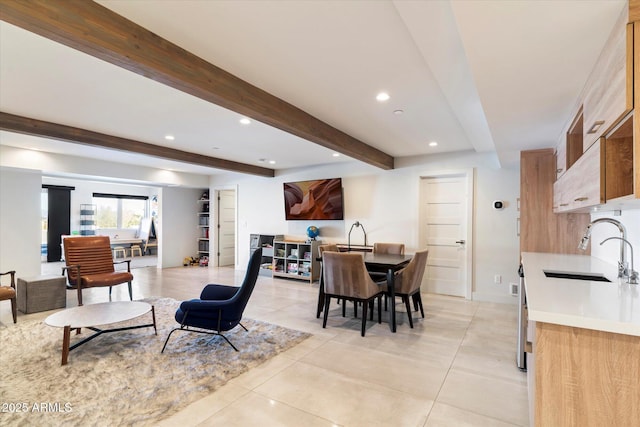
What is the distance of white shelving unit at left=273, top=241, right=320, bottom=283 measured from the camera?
21.3ft

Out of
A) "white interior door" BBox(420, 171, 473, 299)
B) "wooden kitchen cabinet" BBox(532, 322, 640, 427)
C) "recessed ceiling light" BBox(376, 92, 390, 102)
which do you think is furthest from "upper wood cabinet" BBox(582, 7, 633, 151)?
"white interior door" BBox(420, 171, 473, 299)

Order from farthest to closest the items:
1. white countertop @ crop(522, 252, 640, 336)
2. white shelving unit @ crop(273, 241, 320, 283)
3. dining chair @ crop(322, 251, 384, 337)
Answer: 1. white shelving unit @ crop(273, 241, 320, 283)
2. dining chair @ crop(322, 251, 384, 337)
3. white countertop @ crop(522, 252, 640, 336)

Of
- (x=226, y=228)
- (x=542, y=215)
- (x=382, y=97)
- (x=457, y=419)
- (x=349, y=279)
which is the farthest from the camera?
(x=226, y=228)

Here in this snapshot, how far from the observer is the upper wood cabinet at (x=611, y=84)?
126 centimetres

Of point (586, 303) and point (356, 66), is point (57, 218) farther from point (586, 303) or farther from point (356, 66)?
point (586, 303)

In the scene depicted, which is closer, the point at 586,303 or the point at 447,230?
the point at 586,303

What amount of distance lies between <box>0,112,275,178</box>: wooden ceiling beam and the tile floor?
2.33 meters

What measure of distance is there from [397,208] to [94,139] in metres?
4.78

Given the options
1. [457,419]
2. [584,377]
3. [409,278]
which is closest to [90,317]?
[457,419]

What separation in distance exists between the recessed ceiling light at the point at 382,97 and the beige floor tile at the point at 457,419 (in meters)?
2.54

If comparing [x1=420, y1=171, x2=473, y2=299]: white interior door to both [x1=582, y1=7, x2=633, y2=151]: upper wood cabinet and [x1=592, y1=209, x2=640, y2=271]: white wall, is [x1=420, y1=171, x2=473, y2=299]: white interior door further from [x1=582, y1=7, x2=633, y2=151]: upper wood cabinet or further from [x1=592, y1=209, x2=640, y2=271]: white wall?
[x1=582, y1=7, x2=633, y2=151]: upper wood cabinet

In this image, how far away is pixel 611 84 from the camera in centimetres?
145

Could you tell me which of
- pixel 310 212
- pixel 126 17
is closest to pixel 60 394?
pixel 126 17

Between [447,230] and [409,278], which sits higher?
[447,230]
